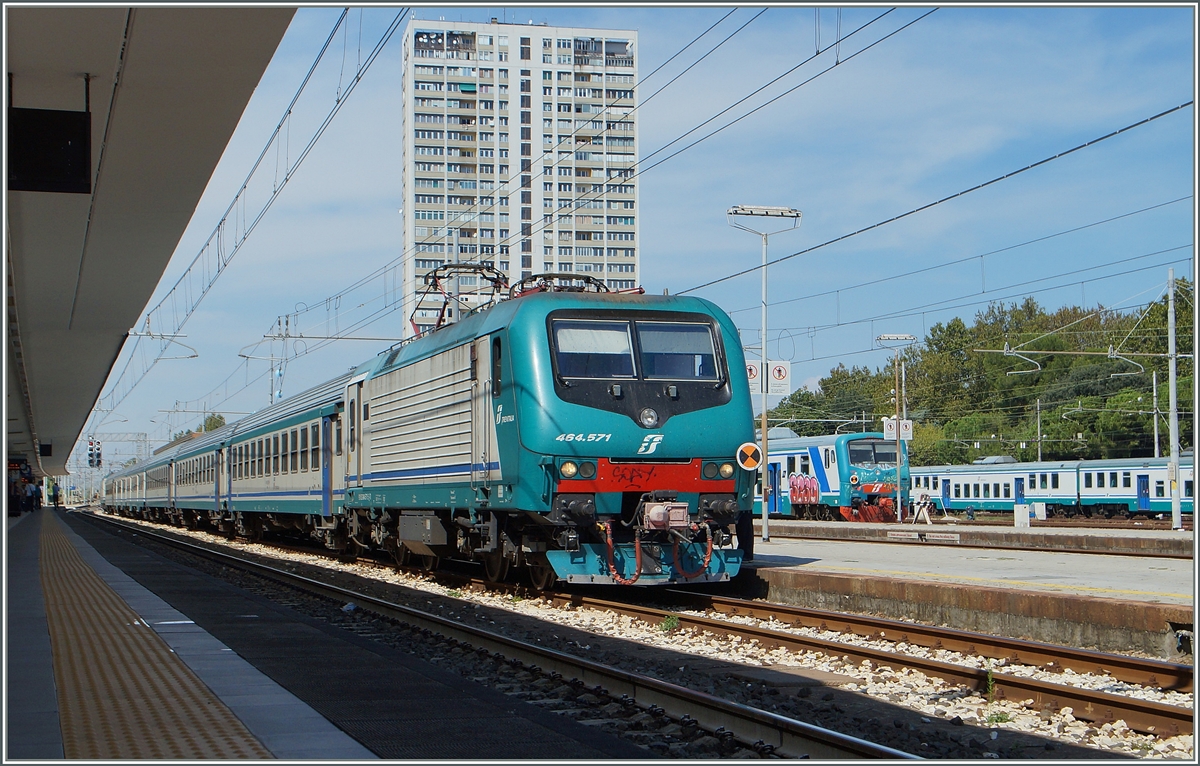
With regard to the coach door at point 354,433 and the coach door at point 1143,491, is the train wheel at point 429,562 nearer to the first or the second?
the coach door at point 354,433

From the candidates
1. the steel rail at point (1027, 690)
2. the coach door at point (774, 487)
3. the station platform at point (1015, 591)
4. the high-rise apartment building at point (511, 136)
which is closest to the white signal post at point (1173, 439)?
the station platform at point (1015, 591)

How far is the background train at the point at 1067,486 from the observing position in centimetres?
3966

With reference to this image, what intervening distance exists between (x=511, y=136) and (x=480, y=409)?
114676 millimetres

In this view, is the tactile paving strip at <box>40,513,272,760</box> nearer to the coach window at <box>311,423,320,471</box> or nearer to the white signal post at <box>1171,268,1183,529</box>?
the coach window at <box>311,423,320,471</box>

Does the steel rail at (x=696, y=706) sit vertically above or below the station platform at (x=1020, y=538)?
above

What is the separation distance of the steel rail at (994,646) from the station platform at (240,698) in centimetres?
390

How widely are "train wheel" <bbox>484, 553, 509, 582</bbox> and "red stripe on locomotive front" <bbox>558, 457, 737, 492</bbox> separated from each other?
2373 millimetres

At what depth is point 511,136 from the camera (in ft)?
409

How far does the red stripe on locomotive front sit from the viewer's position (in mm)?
12086

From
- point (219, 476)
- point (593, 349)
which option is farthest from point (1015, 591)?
point (219, 476)

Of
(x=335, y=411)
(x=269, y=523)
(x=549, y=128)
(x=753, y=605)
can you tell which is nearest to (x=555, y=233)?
(x=549, y=128)

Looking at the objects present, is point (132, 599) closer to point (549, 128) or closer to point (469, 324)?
point (469, 324)

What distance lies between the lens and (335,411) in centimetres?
2069

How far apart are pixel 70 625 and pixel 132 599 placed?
9.92 ft
